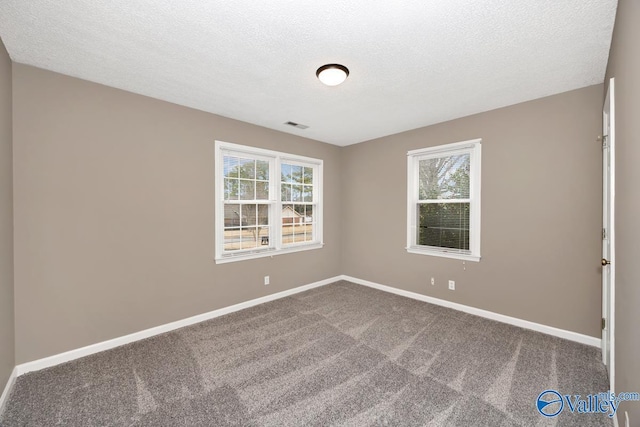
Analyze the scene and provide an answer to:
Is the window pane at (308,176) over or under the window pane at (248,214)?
over

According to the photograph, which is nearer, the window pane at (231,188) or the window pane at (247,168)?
the window pane at (231,188)

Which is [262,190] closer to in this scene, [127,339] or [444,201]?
[127,339]

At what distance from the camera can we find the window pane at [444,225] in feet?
11.9

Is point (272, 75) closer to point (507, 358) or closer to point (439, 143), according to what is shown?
point (439, 143)

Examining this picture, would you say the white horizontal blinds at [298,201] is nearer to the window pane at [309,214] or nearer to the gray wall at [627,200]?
the window pane at [309,214]

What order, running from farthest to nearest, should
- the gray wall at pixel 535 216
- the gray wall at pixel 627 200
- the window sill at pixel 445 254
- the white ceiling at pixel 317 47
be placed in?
the window sill at pixel 445 254, the gray wall at pixel 535 216, the white ceiling at pixel 317 47, the gray wall at pixel 627 200

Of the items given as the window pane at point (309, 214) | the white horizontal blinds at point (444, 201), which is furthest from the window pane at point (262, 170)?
the white horizontal blinds at point (444, 201)

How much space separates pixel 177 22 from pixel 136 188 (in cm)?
177

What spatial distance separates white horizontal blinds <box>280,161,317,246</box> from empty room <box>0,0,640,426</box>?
0.92 feet

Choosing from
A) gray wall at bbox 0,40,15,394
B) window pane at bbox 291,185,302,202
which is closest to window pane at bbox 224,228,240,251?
window pane at bbox 291,185,302,202

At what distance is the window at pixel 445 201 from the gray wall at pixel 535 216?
0.35 feet

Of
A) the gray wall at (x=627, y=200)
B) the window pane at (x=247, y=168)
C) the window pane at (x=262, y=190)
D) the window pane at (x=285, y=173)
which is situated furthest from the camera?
the window pane at (x=285, y=173)

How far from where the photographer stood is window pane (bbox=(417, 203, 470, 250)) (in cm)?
362

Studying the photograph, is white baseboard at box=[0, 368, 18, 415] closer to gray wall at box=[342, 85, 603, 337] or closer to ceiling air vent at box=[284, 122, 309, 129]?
ceiling air vent at box=[284, 122, 309, 129]
